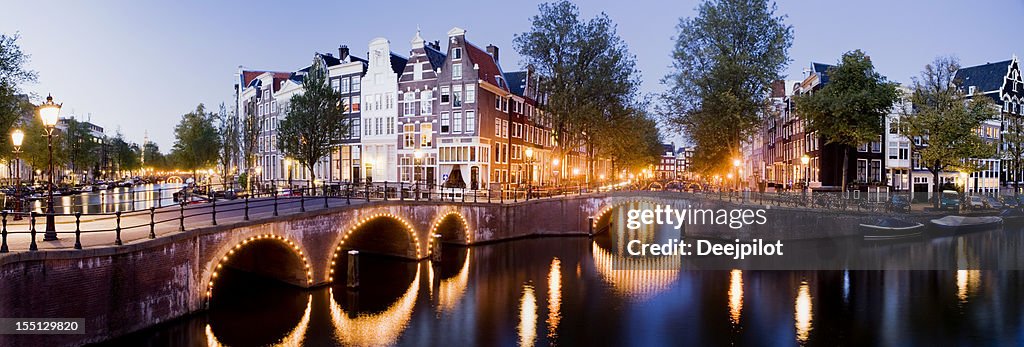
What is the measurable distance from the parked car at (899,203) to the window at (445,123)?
35.3 meters

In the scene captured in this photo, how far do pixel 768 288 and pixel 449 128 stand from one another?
110 feet

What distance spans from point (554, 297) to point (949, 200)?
1496 inches

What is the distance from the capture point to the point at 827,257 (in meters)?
35.2

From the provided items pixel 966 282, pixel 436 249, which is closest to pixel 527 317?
pixel 436 249

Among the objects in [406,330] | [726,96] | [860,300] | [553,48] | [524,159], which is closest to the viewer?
[406,330]

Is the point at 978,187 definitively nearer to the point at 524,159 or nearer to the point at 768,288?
the point at 524,159

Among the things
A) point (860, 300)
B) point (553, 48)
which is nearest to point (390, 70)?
Answer: point (553, 48)

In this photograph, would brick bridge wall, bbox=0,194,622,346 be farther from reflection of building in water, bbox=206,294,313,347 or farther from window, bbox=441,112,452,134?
window, bbox=441,112,452,134

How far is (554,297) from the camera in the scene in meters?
25.9

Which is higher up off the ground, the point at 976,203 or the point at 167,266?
the point at 976,203

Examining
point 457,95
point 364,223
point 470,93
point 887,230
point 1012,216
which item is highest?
point 470,93

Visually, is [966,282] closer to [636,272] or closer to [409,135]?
[636,272]

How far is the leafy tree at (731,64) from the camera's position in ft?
133

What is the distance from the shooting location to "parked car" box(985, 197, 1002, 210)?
48188 mm
